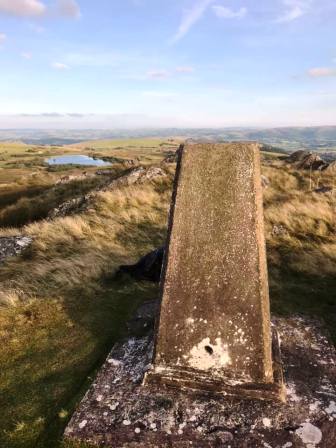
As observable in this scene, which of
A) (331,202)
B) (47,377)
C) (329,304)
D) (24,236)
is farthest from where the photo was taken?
(331,202)

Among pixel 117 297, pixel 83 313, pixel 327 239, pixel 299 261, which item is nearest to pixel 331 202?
pixel 327 239

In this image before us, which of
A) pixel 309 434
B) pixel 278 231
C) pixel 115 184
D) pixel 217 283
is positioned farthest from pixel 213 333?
pixel 115 184

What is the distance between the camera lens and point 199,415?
15.0ft

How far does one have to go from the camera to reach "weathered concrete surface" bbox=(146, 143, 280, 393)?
4.84 meters

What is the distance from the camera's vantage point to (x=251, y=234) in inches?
193

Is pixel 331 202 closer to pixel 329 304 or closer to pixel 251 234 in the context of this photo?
pixel 329 304

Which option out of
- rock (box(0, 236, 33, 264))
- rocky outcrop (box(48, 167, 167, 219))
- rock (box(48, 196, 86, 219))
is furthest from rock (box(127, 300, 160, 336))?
rocky outcrop (box(48, 167, 167, 219))

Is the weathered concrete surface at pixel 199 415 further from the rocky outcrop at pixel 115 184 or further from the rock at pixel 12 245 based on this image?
the rocky outcrop at pixel 115 184

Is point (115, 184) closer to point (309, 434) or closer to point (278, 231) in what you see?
point (278, 231)

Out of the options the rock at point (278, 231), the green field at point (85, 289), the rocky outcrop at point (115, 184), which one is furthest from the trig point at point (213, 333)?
the rocky outcrop at point (115, 184)

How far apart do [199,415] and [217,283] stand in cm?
158

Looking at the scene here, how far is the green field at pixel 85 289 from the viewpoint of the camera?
516 cm

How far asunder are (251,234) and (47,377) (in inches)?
141

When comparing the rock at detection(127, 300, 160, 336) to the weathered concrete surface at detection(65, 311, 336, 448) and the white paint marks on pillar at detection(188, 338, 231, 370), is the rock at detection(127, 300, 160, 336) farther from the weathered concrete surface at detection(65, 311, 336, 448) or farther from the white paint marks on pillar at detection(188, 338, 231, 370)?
the white paint marks on pillar at detection(188, 338, 231, 370)
